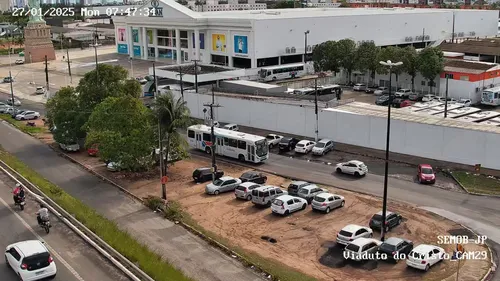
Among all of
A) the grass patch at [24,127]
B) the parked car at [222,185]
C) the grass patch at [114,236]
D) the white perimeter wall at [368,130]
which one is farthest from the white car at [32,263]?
the grass patch at [24,127]

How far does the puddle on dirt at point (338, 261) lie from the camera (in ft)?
68.3

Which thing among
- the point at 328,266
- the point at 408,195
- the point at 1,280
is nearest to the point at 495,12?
the point at 408,195

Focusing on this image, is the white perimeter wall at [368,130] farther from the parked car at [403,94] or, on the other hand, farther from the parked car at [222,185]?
the parked car at [403,94]

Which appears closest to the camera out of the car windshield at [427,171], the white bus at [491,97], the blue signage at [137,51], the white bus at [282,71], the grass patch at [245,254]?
the grass patch at [245,254]

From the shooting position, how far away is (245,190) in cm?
2838

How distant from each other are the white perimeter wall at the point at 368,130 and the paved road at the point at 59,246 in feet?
70.9

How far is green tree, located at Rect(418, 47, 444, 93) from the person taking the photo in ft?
170

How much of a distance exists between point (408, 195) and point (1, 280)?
19661mm

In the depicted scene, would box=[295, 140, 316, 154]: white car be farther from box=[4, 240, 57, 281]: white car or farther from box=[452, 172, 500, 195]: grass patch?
box=[4, 240, 57, 281]: white car

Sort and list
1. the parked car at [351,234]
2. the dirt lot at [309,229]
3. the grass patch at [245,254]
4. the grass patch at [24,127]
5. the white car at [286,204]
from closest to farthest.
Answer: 1. the grass patch at [245,254]
2. the dirt lot at [309,229]
3. the parked car at [351,234]
4. the white car at [286,204]
5. the grass patch at [24,127]

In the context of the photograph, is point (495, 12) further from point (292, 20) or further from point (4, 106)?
point (4, 106)

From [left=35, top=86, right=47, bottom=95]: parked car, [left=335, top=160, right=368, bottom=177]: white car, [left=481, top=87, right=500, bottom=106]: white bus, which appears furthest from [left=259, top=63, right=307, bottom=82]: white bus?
[left=335, top=160, right=368, bottom=177]: white car

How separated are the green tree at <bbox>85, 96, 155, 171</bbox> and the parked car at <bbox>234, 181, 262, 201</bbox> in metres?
6.85

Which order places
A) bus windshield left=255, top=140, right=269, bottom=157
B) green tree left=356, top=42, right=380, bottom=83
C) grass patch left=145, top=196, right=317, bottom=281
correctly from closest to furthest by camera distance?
grass patch left=145, top=196, right=317, bottom=281 < bus windshield left=255, top=140, right=269, bottom=157 < green tree left=356, top=42, right=380, bottom=83
